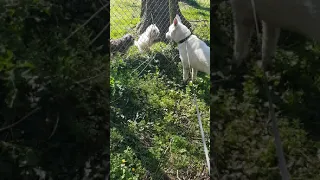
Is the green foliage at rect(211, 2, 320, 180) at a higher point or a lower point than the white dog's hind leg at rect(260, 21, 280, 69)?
lower

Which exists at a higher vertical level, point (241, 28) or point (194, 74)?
point (241, 28)

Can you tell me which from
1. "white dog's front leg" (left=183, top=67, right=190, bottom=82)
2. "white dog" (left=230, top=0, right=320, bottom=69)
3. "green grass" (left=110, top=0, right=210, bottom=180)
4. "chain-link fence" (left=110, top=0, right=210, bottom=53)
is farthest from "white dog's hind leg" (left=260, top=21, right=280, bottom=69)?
"chain-link fence" (left=110, top=0, right=210, bottom=53)

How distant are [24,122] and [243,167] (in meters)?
0.94

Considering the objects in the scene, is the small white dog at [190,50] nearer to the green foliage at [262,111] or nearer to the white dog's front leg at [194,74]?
the white dog's front leg at [194,74]

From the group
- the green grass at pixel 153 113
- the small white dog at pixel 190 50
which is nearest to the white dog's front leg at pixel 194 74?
the small white dog at pixel 190 50

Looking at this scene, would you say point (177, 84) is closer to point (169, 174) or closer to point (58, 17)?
point (169, 174)

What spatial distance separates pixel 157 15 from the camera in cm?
483

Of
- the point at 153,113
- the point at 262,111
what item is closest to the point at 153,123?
the point at 153,113

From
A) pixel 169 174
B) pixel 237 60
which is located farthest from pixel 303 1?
pixel 169 174

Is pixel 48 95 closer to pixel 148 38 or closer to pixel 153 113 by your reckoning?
pixel 153 113

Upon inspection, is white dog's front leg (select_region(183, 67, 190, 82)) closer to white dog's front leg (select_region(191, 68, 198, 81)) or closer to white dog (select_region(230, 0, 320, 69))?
white dog's front leg (select_region(191, 68, 198, 81))

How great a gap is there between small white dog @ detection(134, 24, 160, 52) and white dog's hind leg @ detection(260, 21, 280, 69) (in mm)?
2828

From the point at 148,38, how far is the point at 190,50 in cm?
54

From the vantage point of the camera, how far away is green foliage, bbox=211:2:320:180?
1833 millimetres
